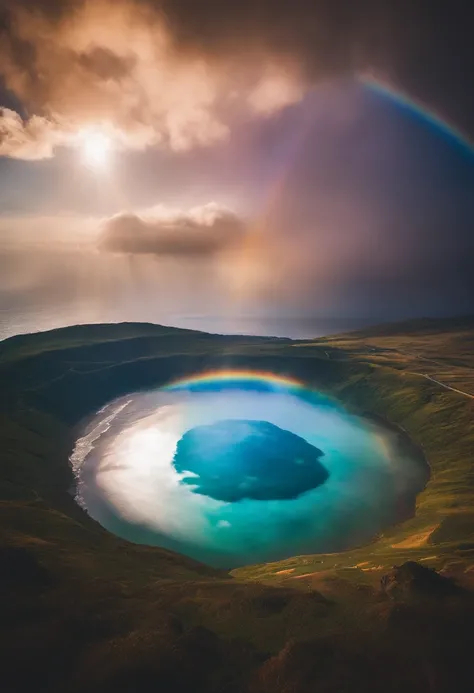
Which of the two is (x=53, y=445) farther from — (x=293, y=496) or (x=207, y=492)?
(x=293, y=496)

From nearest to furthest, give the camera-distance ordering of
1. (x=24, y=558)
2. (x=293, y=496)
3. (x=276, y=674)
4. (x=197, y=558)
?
(x=276, y=674), (x=24, y=558), (x=197, y=558), (x=293, y=496)

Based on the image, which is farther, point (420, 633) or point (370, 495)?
point (370, 495)

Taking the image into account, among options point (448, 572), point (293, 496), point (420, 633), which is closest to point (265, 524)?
point (293, 496)

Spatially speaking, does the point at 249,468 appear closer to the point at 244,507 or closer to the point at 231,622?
the point at 244,507

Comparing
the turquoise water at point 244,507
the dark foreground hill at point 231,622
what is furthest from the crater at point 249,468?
the dark foreground hill at point 231,622

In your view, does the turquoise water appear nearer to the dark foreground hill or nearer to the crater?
the crater

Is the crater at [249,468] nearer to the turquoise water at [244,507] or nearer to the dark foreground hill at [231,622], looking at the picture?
the turquoise water at [244,507]

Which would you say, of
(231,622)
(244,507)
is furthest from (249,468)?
(231,622)

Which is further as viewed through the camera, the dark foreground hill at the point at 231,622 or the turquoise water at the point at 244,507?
the turquoise water at the point at 244,507
